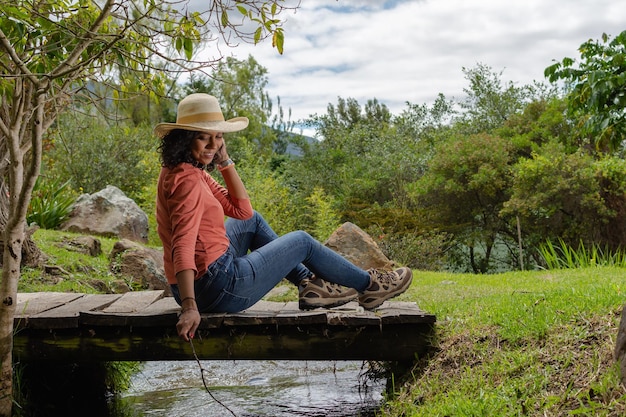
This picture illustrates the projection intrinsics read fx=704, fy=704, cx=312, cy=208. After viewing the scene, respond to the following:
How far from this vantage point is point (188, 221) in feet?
12.6

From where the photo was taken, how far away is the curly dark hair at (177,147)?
4020mm

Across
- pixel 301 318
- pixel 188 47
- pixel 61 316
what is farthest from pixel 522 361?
pixel 61 316

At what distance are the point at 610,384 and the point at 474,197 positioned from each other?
14.3 meters

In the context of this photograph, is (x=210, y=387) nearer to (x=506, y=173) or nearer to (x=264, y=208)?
(x=264, y=208)

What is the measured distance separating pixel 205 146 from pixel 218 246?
59cm

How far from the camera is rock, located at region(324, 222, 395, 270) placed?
10438mm

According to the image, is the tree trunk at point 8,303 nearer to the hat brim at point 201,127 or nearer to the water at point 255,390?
the hat brim at point 201,127

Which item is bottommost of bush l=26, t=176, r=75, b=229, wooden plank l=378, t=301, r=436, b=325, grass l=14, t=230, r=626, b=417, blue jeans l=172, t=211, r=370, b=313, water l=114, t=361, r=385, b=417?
water l=114, t=361, r=385, b=417

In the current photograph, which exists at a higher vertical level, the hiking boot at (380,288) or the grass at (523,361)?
the hiking boot at (380,288)

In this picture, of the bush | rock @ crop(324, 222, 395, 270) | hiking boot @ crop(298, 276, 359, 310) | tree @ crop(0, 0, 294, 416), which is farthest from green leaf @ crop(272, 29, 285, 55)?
the bush

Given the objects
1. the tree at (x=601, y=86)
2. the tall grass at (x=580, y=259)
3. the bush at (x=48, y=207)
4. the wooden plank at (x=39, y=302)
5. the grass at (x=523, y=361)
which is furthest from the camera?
the bush at (x=48, y=207)

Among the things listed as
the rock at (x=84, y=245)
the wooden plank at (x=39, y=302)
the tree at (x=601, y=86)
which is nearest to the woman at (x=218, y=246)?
the wooden plank at (x=39, y=302)

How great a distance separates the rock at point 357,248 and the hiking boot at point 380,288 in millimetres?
5600

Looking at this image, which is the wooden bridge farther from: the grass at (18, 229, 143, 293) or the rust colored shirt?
the grass at (18, 229, 143, 293)
